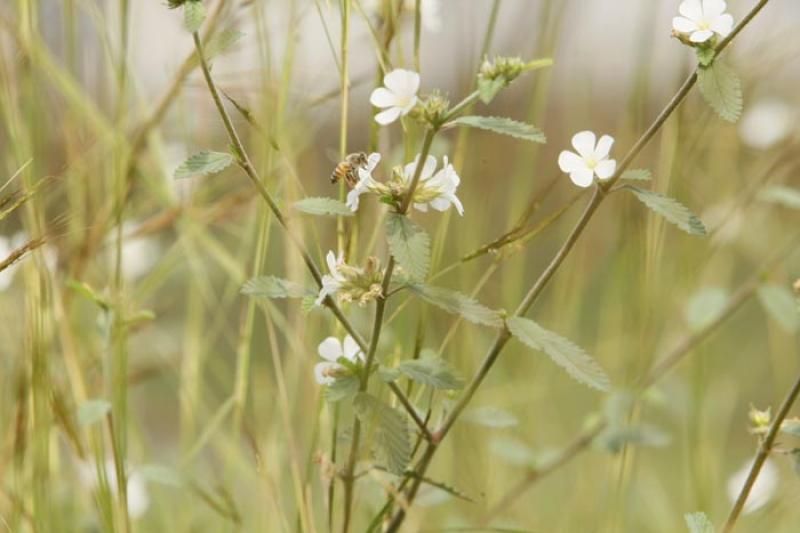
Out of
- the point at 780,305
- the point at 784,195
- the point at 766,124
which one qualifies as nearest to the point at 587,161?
the point at 784,195

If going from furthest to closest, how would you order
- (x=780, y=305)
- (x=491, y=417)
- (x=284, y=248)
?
1. (x=284, y=248)
2. (x=780, y=305)
3. (x=491, y=417)

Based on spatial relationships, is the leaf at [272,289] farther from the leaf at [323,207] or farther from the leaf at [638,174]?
the leaf at [638,174]

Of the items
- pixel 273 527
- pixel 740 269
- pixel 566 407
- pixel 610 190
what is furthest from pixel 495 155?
pixel 740 269

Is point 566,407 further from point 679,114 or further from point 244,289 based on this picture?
point 244,289

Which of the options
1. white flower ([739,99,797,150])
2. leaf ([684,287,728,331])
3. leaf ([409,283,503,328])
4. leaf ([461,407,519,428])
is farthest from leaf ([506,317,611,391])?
white flower ([739,99,797,150])

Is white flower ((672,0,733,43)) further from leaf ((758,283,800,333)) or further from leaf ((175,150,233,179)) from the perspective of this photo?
leaf ((758,283,800,333))

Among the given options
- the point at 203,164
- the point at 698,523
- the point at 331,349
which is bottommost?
the point at 698,523

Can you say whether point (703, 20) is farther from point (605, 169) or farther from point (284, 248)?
point (284, 248)

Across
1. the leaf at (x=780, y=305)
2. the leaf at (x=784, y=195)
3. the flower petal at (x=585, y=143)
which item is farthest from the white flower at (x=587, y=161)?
the leaf at (x=780, y=305)
